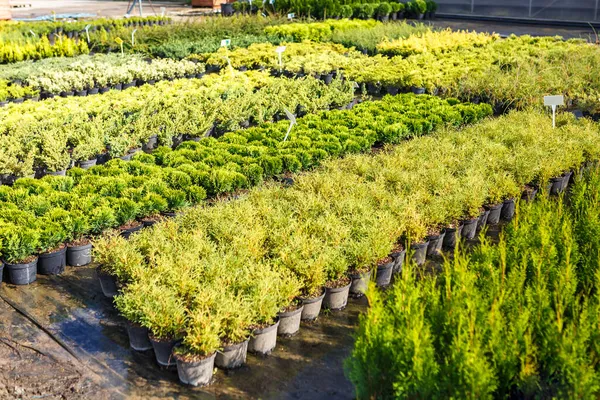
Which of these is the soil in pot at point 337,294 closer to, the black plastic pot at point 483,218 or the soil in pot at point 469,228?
the soil in pot at point 469,228

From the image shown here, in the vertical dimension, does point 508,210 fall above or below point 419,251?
above

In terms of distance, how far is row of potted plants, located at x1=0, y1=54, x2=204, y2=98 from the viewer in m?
13.2

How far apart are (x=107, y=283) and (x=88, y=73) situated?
940cm

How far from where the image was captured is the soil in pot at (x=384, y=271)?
18.9ft

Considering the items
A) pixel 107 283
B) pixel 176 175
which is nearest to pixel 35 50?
pixel 176 175

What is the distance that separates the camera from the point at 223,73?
13.8 metres

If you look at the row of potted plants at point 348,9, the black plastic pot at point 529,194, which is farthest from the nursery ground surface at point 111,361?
the row of potted plants at point 348,9

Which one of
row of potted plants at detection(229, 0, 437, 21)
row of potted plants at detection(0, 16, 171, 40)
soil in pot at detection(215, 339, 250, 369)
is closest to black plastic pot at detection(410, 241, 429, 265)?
soil in pot at detection(215, 339, 250, 369)

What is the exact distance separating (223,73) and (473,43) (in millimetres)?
7502

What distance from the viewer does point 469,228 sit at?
6.76 metres

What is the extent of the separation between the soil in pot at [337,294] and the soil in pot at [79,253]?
256 cm

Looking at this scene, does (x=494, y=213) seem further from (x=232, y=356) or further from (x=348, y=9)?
(x=348, y=9)

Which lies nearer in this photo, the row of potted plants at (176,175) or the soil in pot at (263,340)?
the soil in pot at (263,340)

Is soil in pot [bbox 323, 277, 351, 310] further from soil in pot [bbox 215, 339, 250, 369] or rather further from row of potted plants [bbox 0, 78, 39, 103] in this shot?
row of potted plants [bbox 0, 78, 39, 103]
